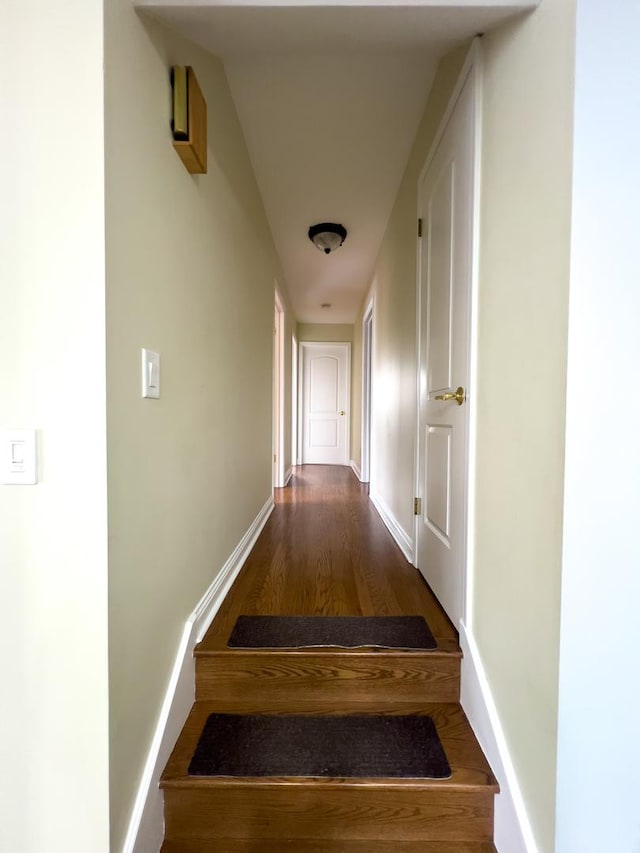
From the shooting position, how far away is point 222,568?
5.34 feet

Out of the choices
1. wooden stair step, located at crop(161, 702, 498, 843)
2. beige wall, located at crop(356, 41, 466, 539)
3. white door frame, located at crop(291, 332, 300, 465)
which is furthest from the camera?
white door frame, located at crop(291, 332, 300, 465)

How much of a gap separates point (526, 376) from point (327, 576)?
4.47 feet

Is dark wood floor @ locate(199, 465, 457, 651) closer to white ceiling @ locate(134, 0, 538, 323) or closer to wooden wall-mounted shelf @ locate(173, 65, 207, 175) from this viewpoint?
wooden wall-mounted shelf @ locate(173, 65, 207, 175)

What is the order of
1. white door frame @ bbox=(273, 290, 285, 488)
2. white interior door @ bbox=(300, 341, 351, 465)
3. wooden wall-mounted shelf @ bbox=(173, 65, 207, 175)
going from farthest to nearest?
1. white interior door @ bbox=(300, 341, 351, 465)
2. white door frame @ bbox=(273, 290, 285, 488)
3. wooden wall-mounted shelf @ bbox=(173, 65, 207, 175)

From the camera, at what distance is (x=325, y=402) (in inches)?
241

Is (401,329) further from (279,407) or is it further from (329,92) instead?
(279,407)

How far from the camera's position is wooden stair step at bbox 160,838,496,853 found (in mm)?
977

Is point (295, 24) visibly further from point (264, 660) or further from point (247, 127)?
point (264, 660)

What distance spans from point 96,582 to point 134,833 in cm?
63

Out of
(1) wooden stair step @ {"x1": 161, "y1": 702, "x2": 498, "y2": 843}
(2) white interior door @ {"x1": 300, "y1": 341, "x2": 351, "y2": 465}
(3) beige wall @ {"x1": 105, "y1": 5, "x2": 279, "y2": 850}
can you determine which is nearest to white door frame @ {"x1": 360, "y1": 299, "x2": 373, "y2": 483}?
(2) white interior door @ {"x1": 300, "y1": 341, "x2": 351, "y2": 465}

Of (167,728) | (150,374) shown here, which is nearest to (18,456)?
(150,374)

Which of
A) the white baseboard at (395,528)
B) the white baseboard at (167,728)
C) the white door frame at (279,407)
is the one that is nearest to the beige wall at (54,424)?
the white baseboard at (167,728)

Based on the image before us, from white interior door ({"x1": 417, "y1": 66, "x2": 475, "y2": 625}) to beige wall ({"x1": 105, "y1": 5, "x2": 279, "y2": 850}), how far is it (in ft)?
3.09

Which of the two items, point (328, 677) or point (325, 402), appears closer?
point (328, 677)
